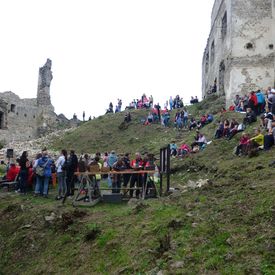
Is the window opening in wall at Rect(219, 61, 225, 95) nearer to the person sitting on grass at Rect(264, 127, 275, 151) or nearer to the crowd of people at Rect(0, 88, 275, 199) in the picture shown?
the crowd of people at Rect(0, 88, 275, 199)

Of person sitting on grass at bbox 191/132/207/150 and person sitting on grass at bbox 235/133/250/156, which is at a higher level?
person sitting on grass at bbox 191/132/207/150

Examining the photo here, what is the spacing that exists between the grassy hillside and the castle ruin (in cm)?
2851

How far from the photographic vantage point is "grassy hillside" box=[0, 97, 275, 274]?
830 cm

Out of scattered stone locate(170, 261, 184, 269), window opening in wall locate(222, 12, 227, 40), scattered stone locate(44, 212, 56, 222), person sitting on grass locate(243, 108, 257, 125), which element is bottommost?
scattered stone locate(170, 261, 184, 269)

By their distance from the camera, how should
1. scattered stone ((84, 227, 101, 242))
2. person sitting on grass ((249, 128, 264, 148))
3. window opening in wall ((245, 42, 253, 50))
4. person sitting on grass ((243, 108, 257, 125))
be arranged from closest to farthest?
scattered stone ((84, 227, 101, 242)) → person sitting on grass ((249, 128, 264, 148)) → person sitting on grass ((243, 108, 257, 125)) → window opening in wall ((245, 42, 253, 50))

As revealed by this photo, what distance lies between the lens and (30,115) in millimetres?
46406

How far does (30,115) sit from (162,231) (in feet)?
126

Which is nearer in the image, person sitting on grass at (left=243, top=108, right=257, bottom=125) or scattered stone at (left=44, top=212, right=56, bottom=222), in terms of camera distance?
scattered stone at (left=44, top=212, right=56, bottom=222)

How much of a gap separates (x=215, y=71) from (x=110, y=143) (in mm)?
14204

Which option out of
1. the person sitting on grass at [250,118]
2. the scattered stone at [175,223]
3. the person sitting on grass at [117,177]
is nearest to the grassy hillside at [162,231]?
the scattered stone at [175,223]

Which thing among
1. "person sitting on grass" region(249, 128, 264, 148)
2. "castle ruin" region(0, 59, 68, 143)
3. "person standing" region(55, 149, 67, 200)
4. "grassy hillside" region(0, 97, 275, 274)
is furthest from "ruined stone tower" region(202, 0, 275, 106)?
"castle ruin" region(0, 59, 68, 143)

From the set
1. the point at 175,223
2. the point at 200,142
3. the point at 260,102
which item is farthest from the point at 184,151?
the point at 175,223

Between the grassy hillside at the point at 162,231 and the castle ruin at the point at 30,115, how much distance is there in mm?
28513

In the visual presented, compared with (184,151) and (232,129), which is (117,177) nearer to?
(184,151)
